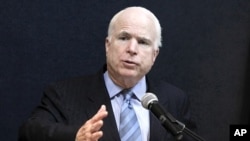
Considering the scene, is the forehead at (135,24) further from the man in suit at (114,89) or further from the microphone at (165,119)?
the microphone at (165,119)

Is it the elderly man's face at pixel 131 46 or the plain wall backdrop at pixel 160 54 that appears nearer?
the elderly man's face at pixel 131 46

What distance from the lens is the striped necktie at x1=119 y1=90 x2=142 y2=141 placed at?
1807 millimetres

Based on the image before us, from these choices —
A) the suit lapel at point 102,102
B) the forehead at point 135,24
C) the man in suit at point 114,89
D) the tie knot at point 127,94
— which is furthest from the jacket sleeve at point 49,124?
the forehead at point 135,24

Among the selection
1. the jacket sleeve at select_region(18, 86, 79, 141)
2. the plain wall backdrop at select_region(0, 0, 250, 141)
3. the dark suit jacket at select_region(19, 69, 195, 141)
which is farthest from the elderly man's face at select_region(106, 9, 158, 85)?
the plain wall backdrop at select_region(0, 0, 250, 141)

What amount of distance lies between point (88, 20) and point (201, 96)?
27.2 inches

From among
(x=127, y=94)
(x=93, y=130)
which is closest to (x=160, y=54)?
(x=127, y=94)

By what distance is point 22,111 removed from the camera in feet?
7.46

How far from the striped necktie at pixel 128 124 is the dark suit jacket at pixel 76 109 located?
0.14 feet

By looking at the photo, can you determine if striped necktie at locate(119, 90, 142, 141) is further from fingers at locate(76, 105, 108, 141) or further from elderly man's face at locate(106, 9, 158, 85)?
fingers at locate(76, 105, 108, 141)

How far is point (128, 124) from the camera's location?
183cm

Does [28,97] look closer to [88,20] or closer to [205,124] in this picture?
[88,20]

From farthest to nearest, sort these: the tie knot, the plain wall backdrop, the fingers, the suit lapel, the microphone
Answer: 1. the plain wall backdrop
2. the tie knot
3. the suit lapel
4. the fingers
5. the microphone

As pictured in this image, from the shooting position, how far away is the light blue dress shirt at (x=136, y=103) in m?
1.85

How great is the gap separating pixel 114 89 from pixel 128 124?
6.2 inches
